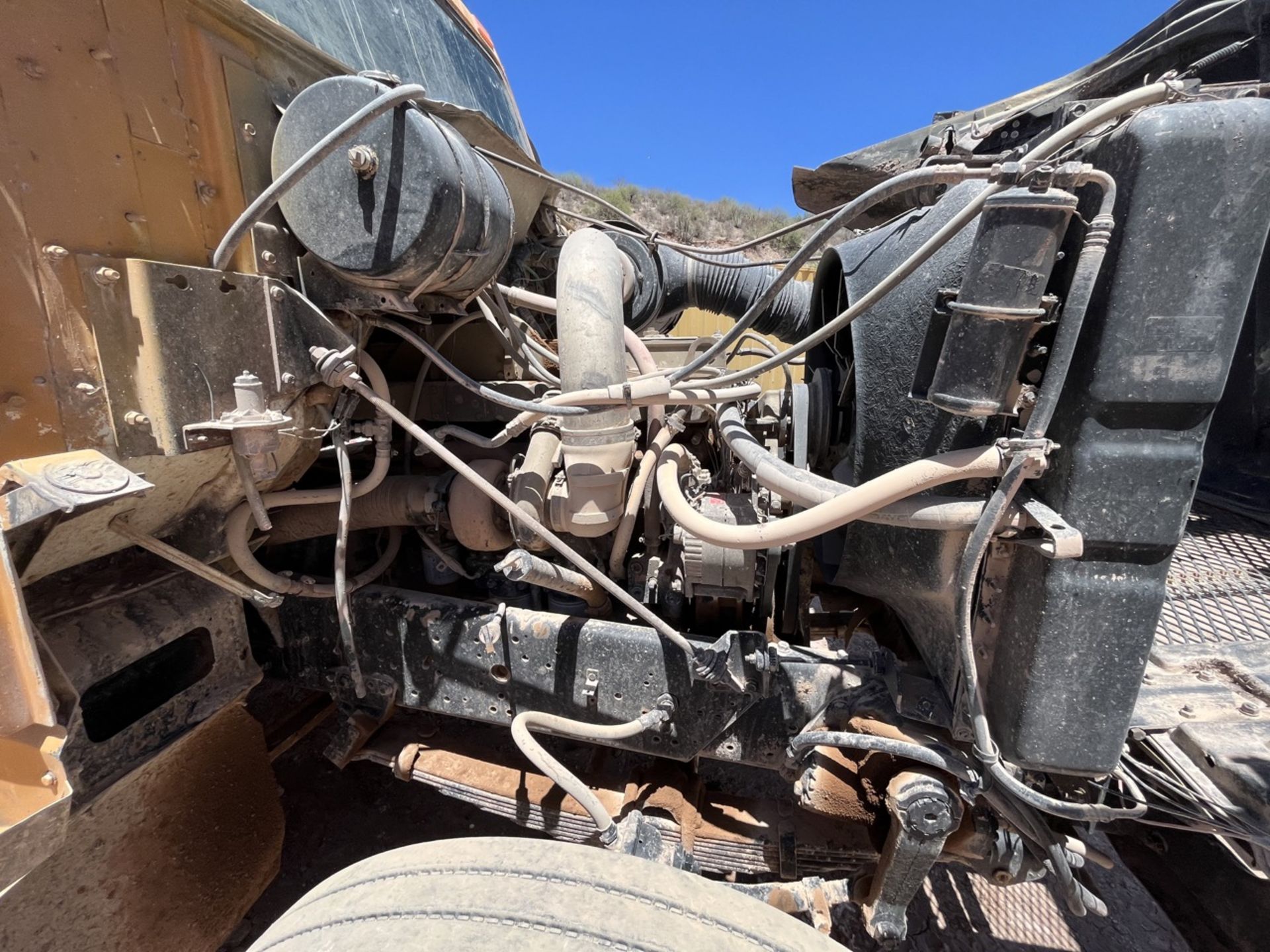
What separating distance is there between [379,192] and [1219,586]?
2453mm

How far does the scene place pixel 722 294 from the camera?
352 cm

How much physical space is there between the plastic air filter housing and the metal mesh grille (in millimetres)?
1995

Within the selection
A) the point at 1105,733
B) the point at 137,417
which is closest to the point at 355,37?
the point at 137,417

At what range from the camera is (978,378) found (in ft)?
3.41

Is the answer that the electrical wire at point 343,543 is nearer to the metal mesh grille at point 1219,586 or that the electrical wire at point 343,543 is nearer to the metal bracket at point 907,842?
the metal bracket at point 907,842

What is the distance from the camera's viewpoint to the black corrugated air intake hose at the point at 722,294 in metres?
3.32

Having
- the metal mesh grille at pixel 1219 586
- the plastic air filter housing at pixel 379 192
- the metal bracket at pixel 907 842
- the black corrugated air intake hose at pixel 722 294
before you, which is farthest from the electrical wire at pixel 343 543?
the metal mesh grille at pixel 1219 586

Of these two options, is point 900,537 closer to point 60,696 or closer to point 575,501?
point 575,501

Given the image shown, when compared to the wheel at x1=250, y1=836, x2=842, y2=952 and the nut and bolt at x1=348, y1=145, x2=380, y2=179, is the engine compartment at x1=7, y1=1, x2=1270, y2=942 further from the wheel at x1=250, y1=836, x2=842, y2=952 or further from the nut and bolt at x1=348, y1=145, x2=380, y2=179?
the wheel at x1=250, y1=836, x2=842, y2=952

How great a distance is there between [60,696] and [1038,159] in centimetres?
197

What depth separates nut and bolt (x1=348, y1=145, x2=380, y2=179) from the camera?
1234 millimetres

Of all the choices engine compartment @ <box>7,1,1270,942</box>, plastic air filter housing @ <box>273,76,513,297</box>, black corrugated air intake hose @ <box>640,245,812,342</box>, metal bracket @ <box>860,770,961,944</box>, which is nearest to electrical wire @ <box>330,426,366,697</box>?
engine compartment @ <box>7,1,1270,942</box>

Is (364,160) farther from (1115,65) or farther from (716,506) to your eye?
(1115,65)

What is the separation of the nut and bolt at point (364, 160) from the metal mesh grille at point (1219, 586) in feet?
7.08
